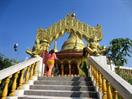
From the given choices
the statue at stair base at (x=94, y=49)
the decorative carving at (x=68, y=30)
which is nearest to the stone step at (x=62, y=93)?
the statue at stair base at (x=94, y=49)

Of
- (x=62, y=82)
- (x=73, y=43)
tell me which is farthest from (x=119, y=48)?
(x=62, y=82)

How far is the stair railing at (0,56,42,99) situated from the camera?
→ 627cm

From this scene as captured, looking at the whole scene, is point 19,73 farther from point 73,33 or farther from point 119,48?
point 119,48

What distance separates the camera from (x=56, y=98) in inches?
263

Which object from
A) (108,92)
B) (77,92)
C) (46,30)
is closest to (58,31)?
(46,30)

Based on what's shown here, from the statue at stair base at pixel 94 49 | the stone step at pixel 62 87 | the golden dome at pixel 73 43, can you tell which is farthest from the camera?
the golden dome at pixel 73 43

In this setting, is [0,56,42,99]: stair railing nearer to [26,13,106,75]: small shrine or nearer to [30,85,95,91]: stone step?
[30,85,95,91]: stone step

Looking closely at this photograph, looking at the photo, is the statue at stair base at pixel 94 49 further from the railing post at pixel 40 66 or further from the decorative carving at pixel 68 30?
the railing post at pixel 40 66

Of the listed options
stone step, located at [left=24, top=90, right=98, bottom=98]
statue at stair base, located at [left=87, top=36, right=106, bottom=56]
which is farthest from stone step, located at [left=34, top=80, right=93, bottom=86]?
statue at stair base, located at [left=87, top=36, right=106, bottom=56]

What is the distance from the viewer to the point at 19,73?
8.80 meters

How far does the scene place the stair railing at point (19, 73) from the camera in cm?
627

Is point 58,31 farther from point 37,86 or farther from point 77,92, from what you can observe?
point 77,92

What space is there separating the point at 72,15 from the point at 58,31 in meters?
1.31

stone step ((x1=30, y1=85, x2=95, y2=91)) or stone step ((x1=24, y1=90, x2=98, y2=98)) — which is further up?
stone step ((x1=30, y1=85, x2=95, y2=91))
